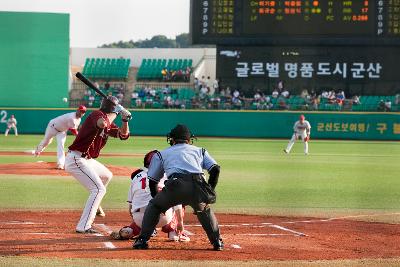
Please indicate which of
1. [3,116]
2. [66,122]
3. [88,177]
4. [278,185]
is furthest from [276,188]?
[3,116]

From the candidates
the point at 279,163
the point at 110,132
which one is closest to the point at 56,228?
the point at 110,132

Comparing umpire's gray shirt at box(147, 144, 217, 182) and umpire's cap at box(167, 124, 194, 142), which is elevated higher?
umpire's cap at box(167, 124, 194, 142)

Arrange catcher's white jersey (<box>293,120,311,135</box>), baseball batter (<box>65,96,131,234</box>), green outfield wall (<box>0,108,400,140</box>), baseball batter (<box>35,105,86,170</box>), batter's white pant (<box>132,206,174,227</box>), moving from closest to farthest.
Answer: batter's white pant (<box>132,206,174,227</box>), baseball batter (<box>65,96,131,234</box>), baseball batter (<box>35,105,86,170</box>), catcher's white jersey (<box>293,120,311,135</box>), green outfield wall (<box>0,108,400,140</box>)

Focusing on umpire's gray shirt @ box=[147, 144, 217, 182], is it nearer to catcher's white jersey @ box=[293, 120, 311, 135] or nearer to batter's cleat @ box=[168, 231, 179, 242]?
batter's cleat @ box=[168, 231, 179, 242]

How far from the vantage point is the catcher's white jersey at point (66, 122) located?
16.7m

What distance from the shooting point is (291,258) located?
7.78m

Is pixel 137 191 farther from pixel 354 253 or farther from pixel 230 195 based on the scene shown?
pixel 230 195

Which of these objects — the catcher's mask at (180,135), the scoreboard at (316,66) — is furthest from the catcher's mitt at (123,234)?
the scoreboard at (316,66)

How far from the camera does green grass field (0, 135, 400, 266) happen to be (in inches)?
466

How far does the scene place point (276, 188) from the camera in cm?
1541

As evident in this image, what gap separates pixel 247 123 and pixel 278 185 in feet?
63.8

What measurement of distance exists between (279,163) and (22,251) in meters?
14.3

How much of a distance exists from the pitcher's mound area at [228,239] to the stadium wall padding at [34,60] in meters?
17.2

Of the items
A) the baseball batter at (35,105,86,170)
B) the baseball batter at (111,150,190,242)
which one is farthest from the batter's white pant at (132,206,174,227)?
the baseball batter at (35,105,86,170)
